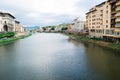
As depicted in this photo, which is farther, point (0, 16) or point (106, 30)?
point (0, 16)

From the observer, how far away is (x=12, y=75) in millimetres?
19672

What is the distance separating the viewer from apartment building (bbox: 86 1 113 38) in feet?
163

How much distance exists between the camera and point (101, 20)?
2276 inches

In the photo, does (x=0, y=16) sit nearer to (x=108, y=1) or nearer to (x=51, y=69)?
(x=108, y=1)

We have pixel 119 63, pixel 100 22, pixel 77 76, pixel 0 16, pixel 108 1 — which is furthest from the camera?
pixel 0 16

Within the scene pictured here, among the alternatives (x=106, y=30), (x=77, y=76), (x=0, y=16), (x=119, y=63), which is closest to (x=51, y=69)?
(x=77, y=76)

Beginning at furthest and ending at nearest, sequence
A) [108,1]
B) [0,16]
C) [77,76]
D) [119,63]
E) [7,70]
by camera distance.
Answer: [0,16]
[108,1]
[119,63]
[7,70]
[77,76]

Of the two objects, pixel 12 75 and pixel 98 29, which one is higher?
pixel 98 29

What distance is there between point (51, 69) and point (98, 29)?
4128 centimetres

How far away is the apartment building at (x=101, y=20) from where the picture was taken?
163ft

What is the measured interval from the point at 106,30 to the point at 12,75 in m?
37.4

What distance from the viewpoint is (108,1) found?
49781mm

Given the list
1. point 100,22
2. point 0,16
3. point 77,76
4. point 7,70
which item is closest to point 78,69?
point 77,76

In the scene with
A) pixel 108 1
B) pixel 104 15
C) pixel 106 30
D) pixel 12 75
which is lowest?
pixel 12 75
